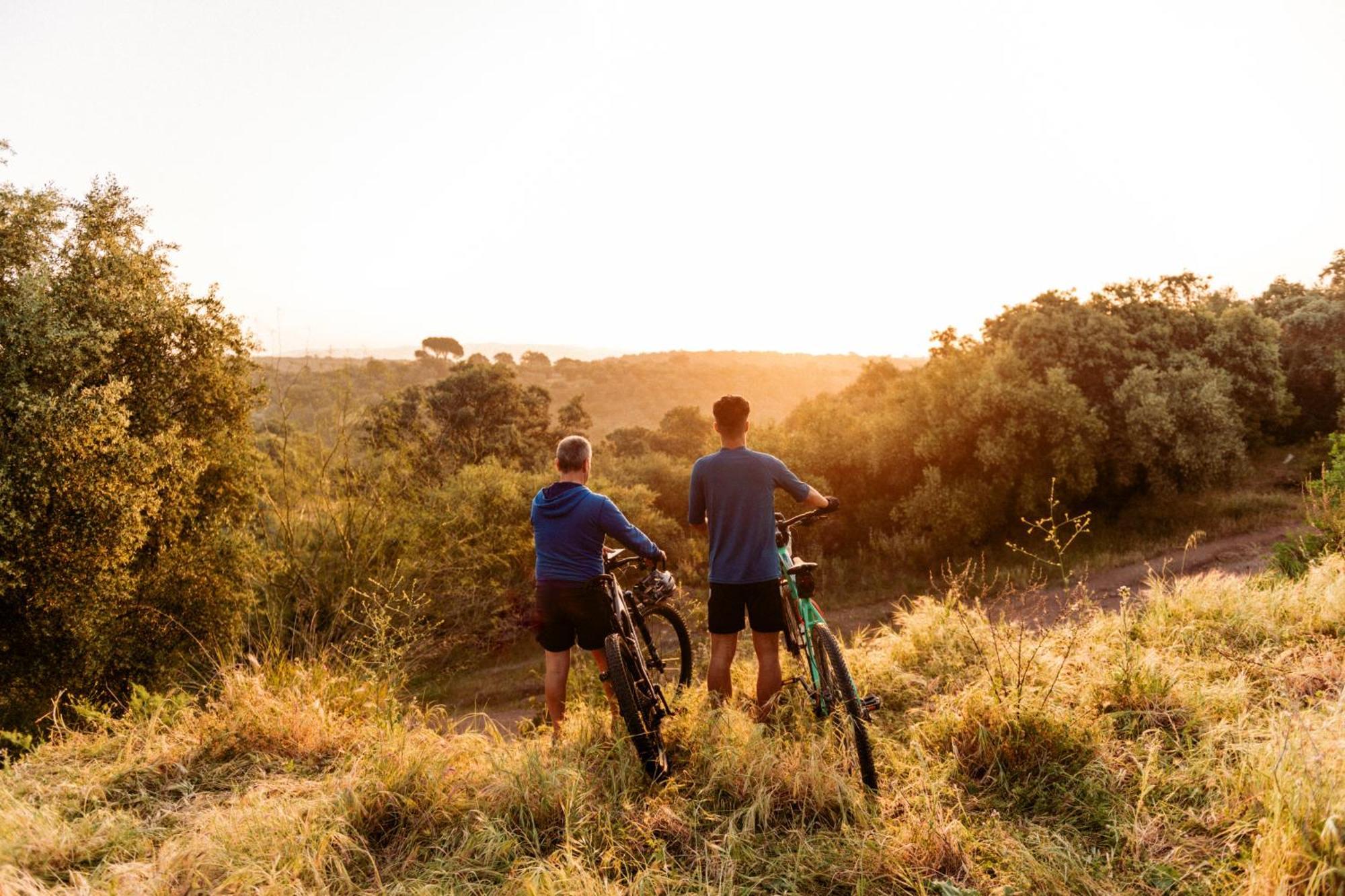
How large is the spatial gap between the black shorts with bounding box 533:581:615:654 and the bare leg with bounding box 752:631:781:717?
0.97 m

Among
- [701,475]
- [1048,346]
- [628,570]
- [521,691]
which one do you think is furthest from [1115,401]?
[701,475]

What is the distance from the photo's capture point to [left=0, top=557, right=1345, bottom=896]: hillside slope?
3.03 metres

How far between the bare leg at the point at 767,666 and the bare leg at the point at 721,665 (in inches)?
7.3

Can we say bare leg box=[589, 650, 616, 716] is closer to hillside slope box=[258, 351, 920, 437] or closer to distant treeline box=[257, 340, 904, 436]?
hillside slope box=[258, 351, 920, 437]

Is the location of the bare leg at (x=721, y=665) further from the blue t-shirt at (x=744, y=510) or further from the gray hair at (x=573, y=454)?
the gray hair at (x=573, y=454)

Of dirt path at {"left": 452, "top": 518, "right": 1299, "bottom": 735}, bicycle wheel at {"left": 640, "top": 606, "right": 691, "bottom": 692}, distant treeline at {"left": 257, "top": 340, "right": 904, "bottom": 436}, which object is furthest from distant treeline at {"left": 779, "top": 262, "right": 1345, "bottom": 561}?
distant treeline at {"left": 257, "top": 340, "right": 904, "bottom": 436}

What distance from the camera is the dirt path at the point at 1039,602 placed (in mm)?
11898

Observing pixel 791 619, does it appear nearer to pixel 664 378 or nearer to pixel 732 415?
pixel 732 415

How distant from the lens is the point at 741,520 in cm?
423

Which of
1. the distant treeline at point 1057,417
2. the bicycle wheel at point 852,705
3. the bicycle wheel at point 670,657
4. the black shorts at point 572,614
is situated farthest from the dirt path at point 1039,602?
the bicycle wheel at point 852,705

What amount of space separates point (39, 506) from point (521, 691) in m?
7.72

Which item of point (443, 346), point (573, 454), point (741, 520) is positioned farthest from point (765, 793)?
point (443, 346)

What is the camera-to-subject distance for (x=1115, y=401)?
54.4 feet

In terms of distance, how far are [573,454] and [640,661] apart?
138cm
